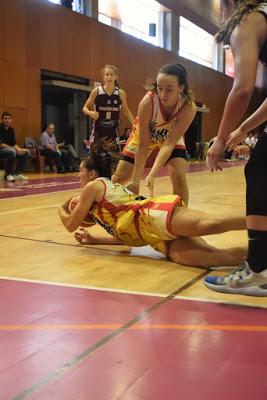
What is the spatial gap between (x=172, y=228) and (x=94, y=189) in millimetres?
568

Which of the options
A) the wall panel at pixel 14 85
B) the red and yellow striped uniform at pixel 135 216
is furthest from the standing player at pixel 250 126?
the wall panel at pixel 14 85

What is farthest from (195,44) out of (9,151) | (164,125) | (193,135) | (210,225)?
(210,225)

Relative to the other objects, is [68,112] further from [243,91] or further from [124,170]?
[243,91]

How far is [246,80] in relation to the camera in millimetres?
2125

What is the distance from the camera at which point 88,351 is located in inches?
67.4

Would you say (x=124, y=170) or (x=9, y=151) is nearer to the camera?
(x=124, y=170)

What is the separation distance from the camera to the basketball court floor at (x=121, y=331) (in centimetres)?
147

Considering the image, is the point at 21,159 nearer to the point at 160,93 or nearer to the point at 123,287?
the point at 160,93

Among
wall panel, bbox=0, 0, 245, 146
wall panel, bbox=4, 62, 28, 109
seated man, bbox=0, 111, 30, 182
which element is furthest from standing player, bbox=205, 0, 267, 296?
wall panel, bbox=4, 62, 28, 109

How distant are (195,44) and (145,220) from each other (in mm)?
21125

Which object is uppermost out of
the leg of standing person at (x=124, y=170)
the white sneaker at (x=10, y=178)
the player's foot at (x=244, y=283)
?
the leg of standing person at (x=124, y=170)

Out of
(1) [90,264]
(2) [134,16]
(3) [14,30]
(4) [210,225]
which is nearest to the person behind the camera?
(4) [210,225]

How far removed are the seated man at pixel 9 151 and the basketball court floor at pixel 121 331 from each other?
660 cm

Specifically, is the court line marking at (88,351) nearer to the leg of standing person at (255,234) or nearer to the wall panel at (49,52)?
the leg of standing person at (255,234)
